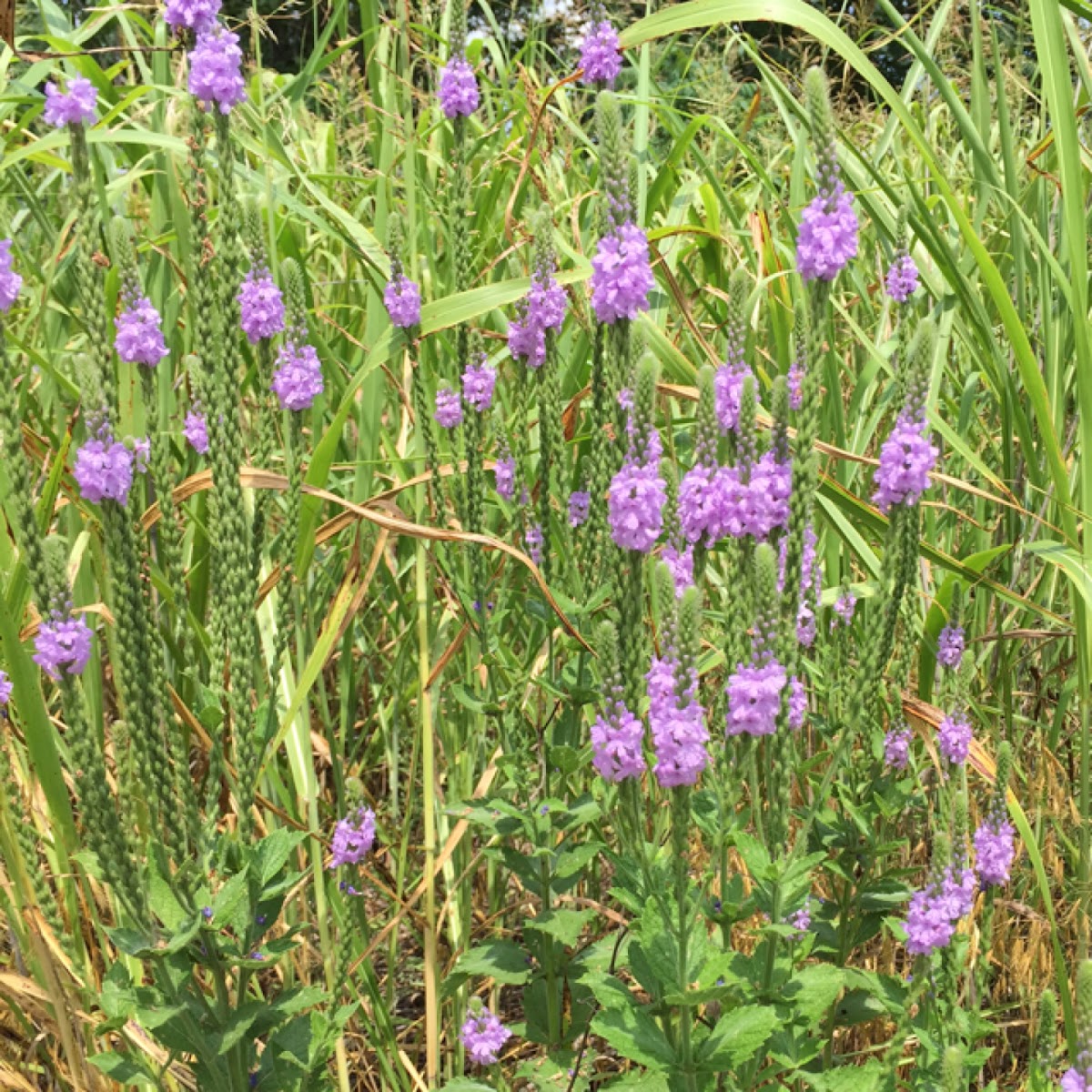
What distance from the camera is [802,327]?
1.75m

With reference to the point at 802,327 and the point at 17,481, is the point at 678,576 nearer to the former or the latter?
the point at 802,327

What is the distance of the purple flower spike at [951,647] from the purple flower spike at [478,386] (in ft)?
3.64

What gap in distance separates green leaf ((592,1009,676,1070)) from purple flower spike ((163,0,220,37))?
169 cm

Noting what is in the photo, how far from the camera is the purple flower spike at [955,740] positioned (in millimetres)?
2148

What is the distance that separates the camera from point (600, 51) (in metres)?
2.40

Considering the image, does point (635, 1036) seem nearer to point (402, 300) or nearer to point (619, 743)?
point (619, 743)

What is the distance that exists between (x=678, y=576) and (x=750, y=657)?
0.45 metres

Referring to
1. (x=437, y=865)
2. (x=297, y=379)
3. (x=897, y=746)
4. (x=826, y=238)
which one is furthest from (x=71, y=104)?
(x=897, y=746)

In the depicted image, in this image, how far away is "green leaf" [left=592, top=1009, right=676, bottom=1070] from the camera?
170 centimetres

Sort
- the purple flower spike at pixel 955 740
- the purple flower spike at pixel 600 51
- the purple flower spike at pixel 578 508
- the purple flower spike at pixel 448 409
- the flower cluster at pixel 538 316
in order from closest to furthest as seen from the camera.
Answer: the purple flower spike at pixel 955 740 < the flower cluster at pixel 538 316 < the purple flower spike at pixel 600 51 < the purple flower spike at pixel 578 508 < the purple flower spike at pixel 448 409

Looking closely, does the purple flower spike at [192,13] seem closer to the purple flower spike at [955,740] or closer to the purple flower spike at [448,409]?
the purple flower spike at [448,409]

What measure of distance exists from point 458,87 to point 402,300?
1.64 feet

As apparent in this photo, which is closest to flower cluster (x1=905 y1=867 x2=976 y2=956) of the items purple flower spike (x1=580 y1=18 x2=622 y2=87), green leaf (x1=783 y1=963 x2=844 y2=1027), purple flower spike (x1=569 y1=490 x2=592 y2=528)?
green leaf (x1=783 y1=963 x2=844 y2=1027)

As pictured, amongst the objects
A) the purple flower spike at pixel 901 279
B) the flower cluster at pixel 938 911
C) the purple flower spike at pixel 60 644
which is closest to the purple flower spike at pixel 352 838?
the purple flower spike at pixel 60 644
